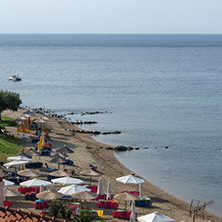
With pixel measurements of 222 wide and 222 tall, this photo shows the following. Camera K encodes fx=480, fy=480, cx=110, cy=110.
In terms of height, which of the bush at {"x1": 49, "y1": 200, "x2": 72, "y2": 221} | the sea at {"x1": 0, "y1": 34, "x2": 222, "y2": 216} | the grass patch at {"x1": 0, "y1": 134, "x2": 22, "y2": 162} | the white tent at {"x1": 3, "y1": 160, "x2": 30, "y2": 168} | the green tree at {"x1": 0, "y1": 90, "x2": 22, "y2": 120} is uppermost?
the bush at {"x1": 49, "y1": 200, "x2": 72, "y2": 221}

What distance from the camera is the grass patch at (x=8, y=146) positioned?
1464 inches

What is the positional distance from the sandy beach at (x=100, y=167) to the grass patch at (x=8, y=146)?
2.77 ft

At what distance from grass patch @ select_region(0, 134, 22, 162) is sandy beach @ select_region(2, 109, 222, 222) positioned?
0.84 metres

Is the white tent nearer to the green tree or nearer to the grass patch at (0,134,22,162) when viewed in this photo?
the grass patch at (0,134,22,162)

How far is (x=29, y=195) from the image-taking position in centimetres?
2723

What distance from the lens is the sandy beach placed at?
27812mm

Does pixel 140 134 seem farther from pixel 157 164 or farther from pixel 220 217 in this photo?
pixel 220 217

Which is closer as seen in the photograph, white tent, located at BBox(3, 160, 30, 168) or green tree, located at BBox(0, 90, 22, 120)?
white tent, located at BBox(3, 160, 30, 168)

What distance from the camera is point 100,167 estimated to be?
129ft

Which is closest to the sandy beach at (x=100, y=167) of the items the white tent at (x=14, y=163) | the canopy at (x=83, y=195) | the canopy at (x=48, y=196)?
the canopy at (x=48, y=196)

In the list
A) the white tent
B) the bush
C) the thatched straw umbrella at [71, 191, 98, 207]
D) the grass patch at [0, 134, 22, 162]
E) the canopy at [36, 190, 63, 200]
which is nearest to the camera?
the bush

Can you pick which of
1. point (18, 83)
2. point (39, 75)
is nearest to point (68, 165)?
point (18, 83)

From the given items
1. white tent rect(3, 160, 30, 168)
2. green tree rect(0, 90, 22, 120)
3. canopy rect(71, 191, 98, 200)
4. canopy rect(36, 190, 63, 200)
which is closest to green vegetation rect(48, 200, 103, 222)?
canopy rect(36, 190, 63, 200)

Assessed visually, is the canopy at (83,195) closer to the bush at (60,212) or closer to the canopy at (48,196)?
the canopy at (48,196)
